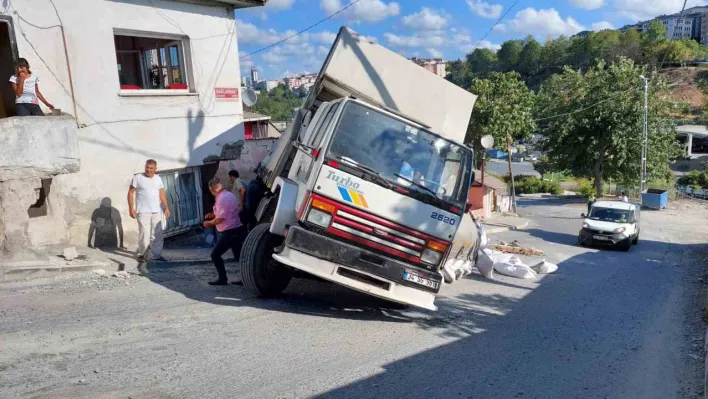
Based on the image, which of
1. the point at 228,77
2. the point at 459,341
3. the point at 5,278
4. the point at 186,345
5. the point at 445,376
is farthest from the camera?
the point at 228,77

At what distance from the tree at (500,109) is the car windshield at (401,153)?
2463 cm

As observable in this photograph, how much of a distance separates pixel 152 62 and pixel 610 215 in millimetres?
16700

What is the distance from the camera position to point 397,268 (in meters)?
6.50

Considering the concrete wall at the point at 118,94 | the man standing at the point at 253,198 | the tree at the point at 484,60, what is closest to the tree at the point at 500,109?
the concrete wall at the point at 118,94

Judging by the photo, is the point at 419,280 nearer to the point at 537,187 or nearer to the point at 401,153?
the point at 401,153

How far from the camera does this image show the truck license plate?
6.53 meters

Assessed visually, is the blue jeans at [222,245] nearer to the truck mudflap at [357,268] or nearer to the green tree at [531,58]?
the truck mudflap at [357,268]

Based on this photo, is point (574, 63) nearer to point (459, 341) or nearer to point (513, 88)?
point (513, 88)

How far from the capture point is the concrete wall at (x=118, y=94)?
862cm

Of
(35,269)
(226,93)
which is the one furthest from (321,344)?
(226,93)

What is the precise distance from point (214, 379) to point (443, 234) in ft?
10.5

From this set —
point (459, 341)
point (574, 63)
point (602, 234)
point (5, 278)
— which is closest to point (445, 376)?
point (459, 341)

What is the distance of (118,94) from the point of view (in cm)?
955

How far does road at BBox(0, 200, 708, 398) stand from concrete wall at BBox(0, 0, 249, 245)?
213cm
